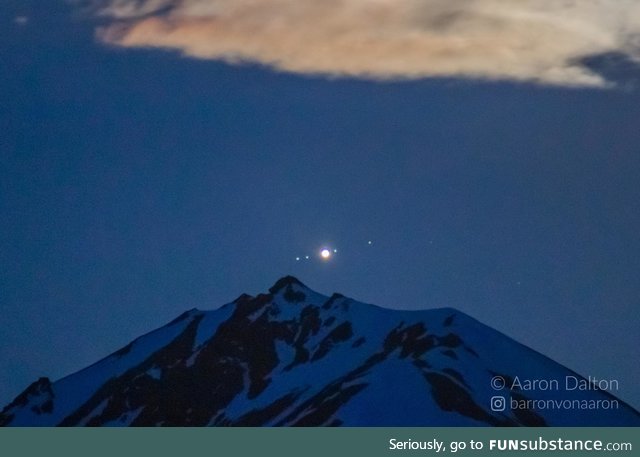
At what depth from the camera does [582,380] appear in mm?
87062
